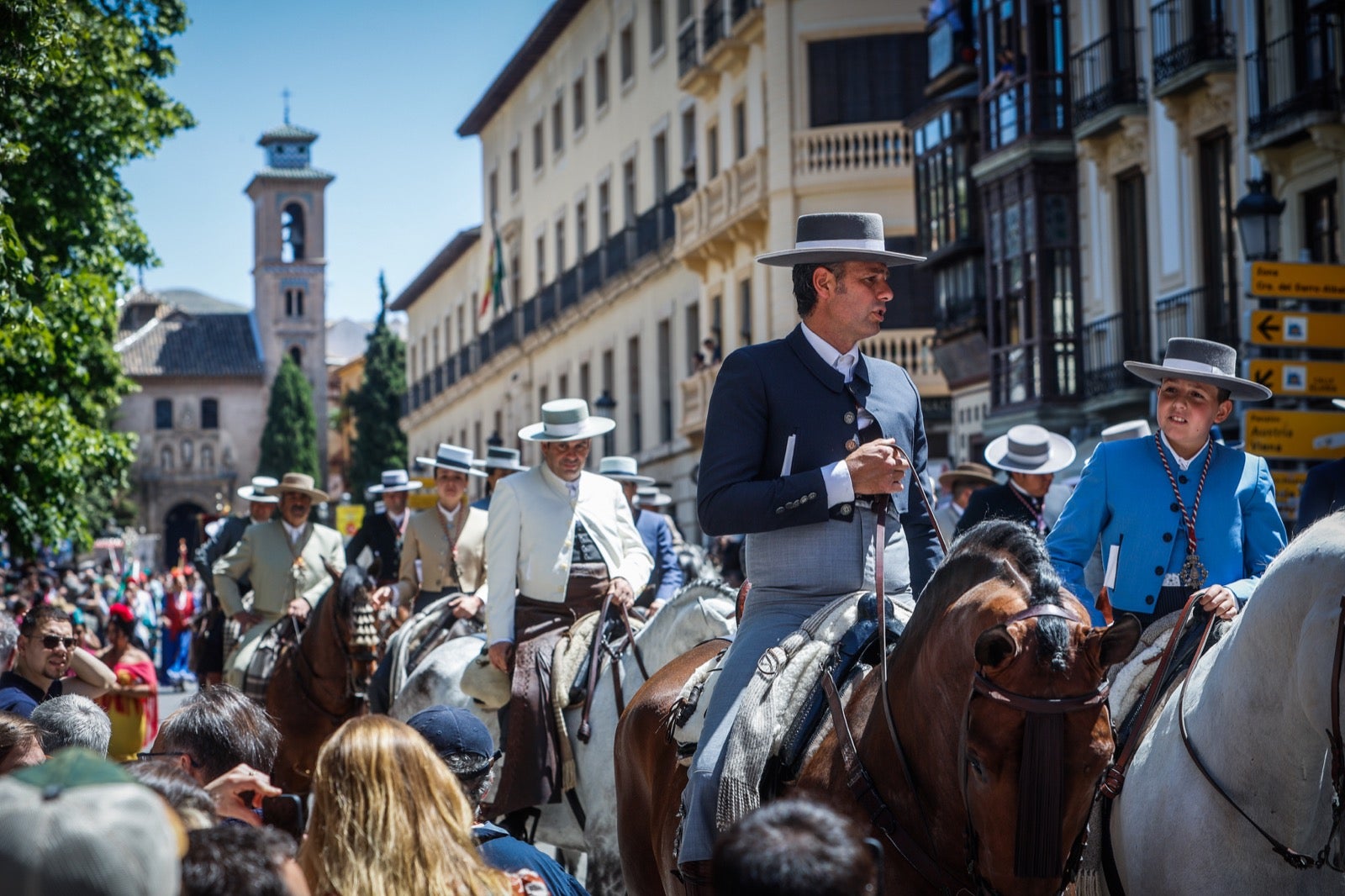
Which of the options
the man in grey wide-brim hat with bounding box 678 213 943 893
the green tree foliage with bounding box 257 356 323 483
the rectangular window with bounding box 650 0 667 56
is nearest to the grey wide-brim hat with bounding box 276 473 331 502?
the man in grey wide-brim hat with bounding box 678 213 943 893

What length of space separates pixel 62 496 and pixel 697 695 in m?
16.9

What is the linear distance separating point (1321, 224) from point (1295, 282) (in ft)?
27.2

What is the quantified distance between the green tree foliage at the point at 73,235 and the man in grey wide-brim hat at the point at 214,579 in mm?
2374

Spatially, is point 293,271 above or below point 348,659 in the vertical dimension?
above

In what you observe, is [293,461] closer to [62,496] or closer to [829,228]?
[62,496]

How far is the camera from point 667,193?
139 feet

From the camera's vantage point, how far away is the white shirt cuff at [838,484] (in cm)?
527

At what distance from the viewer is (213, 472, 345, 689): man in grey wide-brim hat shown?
47.9 ft

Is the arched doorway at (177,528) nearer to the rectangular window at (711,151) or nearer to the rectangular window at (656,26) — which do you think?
the rectangular window at (656,26)

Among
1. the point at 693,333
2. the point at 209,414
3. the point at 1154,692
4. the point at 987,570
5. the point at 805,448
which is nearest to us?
the point at 987,570

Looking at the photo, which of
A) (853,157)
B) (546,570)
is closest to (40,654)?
(546,570)

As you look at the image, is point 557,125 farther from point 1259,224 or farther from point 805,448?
point 805,448

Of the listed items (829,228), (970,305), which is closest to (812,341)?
(829,228)

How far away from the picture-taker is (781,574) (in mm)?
5590
